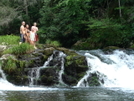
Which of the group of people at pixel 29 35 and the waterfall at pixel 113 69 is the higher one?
the group of people at pixel 29 35

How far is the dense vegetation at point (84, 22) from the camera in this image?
2109cm

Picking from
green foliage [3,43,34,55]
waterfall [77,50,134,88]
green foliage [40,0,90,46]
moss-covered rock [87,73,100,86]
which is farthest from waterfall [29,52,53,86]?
green foliage [40,0,90,46]

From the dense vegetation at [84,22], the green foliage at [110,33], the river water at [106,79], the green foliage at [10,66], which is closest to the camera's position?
the river water at [106,79]

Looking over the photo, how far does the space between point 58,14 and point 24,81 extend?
1239 centimetres

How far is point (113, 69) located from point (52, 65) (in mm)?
3181

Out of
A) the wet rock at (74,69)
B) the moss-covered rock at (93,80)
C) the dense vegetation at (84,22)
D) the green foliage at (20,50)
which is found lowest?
the moss-covered rock at (93,80)

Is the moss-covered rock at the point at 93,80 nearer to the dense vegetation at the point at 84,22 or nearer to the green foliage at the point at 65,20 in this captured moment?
the dense vegetation at the point at 84,22

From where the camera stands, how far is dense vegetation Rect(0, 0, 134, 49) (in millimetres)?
21094

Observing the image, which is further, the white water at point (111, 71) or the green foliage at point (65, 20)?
the green foliage at point (65, 20)

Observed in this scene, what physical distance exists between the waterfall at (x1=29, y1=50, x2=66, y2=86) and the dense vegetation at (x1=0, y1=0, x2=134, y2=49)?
22.9ft

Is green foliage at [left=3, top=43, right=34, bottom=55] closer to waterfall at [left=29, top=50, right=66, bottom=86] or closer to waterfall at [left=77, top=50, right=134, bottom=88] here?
waterfall at [left=29, top=50, right=66, bottom=86]

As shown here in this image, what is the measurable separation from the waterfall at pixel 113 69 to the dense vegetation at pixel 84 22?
173 inches

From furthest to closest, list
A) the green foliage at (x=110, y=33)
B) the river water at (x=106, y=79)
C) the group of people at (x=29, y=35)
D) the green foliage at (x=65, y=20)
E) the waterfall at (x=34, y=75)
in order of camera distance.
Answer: the green foliage at (x=65, y=20) → the green foliage at (x=110, y=33) → the group of people at (x=29, y=35) → the waterfall at (x=34, y=75) → the river water at (x=106, y=79)

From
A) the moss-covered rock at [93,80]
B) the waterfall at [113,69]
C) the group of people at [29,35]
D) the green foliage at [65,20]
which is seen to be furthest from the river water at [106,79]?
the green foliage at [65,20]
